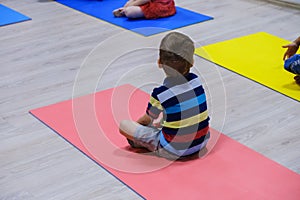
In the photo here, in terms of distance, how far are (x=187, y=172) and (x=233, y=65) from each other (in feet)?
3.89

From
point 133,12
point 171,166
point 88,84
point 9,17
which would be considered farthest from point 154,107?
point 9,17

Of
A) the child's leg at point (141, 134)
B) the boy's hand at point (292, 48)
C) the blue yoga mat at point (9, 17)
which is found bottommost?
the blue yoga mat at point (9, 17)

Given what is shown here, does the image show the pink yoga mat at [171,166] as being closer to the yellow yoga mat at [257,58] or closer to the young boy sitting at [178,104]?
the young boy sitting at [178,104]

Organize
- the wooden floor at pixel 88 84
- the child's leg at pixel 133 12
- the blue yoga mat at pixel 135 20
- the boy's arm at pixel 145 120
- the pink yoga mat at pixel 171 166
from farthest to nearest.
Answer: the child's leg at pixel 133 12
the blue yoga mat at pixel 135 20
the boy's arm at pixel 145 120
the wooden floor at pixel 88 84
the pink yoga mat at pixel 171 166

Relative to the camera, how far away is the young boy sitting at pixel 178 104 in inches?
79.0

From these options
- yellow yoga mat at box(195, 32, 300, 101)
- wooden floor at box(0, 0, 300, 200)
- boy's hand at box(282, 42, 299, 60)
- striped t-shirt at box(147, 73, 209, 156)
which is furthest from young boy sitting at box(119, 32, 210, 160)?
boy's hand at box(282, 42, 299, 60)

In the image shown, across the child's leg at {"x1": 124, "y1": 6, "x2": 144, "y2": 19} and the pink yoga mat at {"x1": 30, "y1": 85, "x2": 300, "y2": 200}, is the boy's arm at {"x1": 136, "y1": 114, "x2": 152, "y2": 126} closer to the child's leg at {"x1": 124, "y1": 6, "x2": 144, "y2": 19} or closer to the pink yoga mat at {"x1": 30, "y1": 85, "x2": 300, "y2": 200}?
the pink yoga mat at {"x1": 30, "y1": 85, "x2": 300, "y2": 200}

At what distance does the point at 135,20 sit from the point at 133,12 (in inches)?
2.7

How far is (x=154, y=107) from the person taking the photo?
2098 mm

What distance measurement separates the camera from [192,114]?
204 centimetres

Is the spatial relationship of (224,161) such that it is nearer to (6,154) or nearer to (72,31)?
(6,154)

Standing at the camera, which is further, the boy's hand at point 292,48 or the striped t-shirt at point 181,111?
the boy's hand at point 292,48

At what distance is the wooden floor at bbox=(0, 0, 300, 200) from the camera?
2.07m

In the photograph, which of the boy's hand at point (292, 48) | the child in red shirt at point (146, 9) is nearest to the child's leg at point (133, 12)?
the child in red shirt at point (146, 9)
